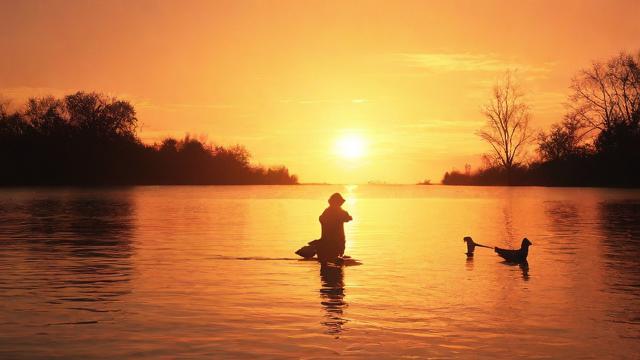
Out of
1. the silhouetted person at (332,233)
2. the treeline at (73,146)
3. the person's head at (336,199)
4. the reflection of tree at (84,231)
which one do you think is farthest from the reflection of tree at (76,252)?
the treeline at (73,146)

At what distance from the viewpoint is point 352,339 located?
1146 cm

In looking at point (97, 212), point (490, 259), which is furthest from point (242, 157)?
point (490, 259)

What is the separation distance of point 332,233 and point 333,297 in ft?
19.8

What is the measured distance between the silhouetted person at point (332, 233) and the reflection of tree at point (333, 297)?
0.59 m

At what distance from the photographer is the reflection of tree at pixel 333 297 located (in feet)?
41.3

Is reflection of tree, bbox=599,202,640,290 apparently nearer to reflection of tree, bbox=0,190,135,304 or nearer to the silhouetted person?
the silhouetted person

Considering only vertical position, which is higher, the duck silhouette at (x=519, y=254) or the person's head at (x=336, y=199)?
the person's head at (x=336, y=199)

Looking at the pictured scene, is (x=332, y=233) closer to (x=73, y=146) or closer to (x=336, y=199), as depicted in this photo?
(x=336, y=199)

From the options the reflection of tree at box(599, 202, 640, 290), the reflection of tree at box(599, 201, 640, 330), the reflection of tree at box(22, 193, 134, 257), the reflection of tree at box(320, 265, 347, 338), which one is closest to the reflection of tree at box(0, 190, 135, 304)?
the reflection of tree at box(22, 193, 134, 257)

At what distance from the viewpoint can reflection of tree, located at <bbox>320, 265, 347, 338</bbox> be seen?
12602 millimetres

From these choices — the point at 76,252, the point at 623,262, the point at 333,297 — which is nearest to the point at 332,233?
the point at 333,297

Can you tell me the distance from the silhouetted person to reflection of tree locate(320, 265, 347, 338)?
23.4 inches

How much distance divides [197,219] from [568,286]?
1188 inches

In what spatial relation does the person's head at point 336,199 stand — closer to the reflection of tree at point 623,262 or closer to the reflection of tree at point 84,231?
the reflection of tree at point 623,262
